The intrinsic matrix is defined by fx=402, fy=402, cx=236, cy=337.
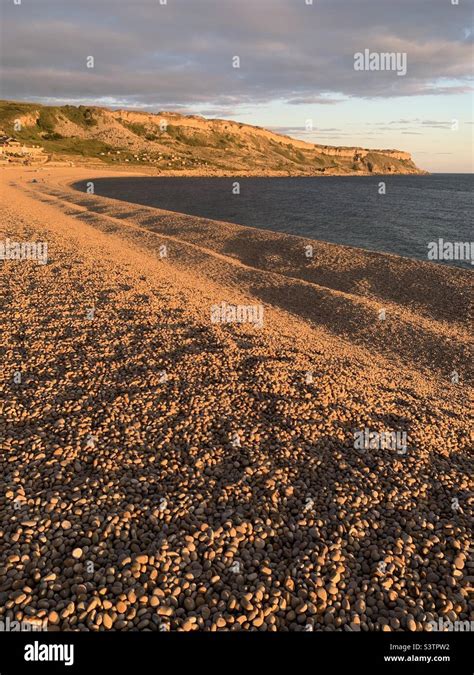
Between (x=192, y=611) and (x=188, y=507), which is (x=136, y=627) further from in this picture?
(x=188, y=507)

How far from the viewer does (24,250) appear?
2930 cm

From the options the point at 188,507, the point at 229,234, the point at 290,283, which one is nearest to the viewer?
the point at 188,507

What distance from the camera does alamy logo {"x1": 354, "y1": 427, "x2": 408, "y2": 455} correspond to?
1168cm

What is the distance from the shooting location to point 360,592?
7.66m

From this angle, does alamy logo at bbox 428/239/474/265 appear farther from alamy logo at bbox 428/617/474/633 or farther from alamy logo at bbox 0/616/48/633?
alamy logo at bbox 0/616/48/633

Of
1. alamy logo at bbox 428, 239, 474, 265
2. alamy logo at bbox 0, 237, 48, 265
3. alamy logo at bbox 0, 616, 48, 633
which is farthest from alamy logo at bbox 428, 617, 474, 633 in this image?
alamy logo at bbox 428, 239, 474, 265

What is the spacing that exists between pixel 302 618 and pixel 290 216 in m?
77.5

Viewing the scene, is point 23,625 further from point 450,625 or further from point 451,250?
point 451,250

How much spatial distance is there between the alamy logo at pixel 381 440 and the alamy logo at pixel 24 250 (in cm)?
2325

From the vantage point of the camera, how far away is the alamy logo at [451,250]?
4666 centimetres

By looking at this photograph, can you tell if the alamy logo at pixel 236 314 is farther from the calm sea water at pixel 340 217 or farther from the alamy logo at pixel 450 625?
the calm sea water at pixel 340 217

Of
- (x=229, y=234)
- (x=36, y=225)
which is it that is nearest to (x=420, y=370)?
(x=229, y=234)
